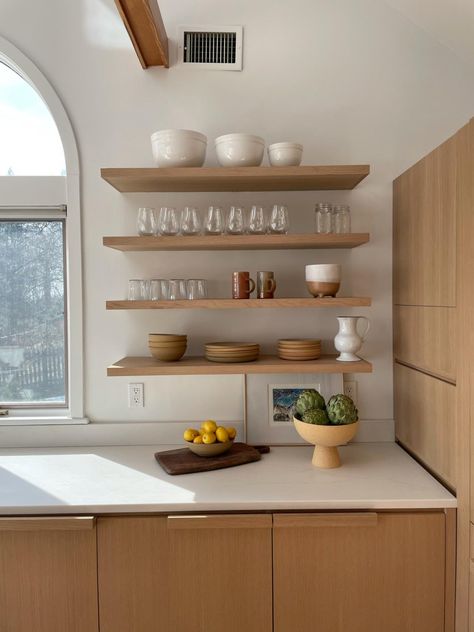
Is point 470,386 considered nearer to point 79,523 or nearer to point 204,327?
point 204,327

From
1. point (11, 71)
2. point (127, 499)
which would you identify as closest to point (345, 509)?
point (127, 499)

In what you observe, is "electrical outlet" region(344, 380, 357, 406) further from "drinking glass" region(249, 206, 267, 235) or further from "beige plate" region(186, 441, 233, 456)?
"drinking glass" region(249, 206, 267, 235)

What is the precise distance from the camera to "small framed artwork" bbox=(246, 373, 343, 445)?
82.9 inches

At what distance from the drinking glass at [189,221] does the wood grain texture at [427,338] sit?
90cm

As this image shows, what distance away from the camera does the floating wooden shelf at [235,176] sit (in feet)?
5.93

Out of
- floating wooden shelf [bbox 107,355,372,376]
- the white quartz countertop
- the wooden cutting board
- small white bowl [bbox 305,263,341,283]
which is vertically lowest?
the white quartz countertop

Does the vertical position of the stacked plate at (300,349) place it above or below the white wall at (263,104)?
below

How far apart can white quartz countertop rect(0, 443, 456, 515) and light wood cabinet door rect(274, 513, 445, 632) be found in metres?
0.08

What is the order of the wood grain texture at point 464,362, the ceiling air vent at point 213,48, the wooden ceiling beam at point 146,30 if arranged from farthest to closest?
the ceiling air vent at point 213,48 → the wooden ceiling beam at point 146,30 → the wood grain texture at point 464,362

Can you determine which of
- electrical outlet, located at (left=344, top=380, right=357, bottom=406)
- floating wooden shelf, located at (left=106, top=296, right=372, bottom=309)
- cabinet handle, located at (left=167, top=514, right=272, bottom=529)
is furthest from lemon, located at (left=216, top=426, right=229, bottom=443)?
electrical outlet, located at (left=344, top=380, right=357, bottom=406)

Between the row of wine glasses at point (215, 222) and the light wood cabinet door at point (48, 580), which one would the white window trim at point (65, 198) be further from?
the light wood cabinet door at point (48, 580)

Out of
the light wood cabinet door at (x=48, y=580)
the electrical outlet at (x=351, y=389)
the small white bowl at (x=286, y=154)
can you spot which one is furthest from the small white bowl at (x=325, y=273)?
the light wood cabinet door at (x=48, y=580)

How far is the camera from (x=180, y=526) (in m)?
1.54

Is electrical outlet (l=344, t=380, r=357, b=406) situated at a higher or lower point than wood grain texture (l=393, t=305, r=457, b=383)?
lower
